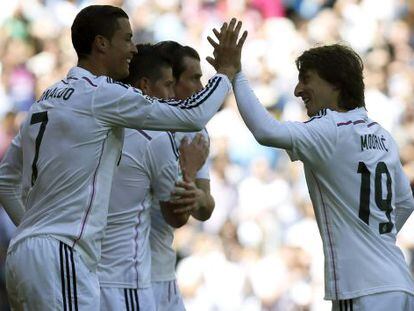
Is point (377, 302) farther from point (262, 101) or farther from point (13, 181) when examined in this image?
point (262, 101)

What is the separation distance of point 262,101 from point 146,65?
7.09 m

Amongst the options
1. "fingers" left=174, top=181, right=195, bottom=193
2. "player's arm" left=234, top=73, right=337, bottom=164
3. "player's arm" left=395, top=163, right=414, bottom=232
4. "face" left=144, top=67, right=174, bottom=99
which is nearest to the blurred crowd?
"face" left=144, top=67, right=174, bottom=99

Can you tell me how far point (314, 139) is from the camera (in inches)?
226

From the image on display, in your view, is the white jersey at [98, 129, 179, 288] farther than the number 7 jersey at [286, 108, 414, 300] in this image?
Yes

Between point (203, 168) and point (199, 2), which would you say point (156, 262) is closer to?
point (203, 168)

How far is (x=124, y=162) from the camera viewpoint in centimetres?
656

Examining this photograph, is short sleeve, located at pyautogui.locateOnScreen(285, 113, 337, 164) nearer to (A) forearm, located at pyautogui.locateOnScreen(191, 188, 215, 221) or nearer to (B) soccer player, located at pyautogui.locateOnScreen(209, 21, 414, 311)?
(B) soccer player, located at pyautogui.locateOnScreen(209, 21, 414, 311)

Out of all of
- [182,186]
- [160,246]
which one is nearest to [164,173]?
[182,186]

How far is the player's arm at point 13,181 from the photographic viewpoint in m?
Result: 6.20

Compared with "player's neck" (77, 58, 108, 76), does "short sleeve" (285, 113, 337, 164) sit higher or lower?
lower

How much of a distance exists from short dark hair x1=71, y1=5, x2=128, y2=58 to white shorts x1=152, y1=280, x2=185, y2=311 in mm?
1592

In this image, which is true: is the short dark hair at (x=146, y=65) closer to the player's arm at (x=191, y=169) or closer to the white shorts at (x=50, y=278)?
the player's arm at (x=191, y=169)

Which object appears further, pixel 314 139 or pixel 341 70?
pixel 341 70

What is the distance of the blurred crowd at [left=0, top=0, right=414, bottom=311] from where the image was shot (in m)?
12.4
